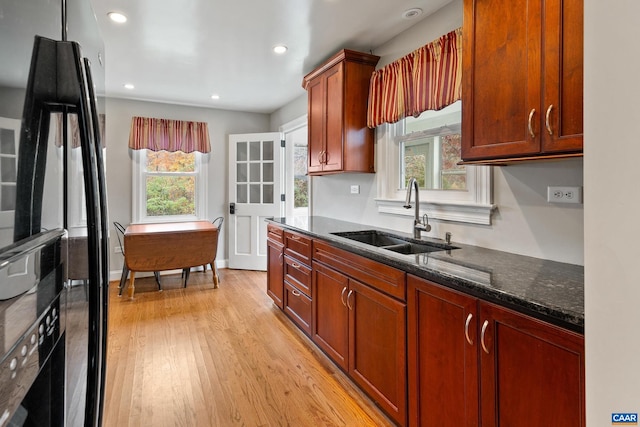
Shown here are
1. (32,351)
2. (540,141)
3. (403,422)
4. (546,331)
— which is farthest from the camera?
(403,422)

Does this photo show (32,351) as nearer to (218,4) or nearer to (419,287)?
(419,287)

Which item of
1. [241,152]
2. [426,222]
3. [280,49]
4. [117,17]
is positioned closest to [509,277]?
[426,222]

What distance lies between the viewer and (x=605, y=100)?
0.48m

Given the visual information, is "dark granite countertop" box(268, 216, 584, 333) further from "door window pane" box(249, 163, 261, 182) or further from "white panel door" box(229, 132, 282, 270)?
"door window pane" box(249, 163, 261, 182)

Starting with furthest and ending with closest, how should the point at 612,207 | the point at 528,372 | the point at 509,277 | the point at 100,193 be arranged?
1. the point at 509,277
2. the point at 528,372
3. the point at 100,193
4. the point at 612,207

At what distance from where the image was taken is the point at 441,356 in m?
1.46

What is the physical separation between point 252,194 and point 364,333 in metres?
3.63

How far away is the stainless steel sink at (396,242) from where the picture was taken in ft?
7.22

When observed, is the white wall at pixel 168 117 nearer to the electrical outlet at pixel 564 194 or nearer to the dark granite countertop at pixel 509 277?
the dark granite countertop at pixel 509 277

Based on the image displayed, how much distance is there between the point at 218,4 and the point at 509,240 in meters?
2.39

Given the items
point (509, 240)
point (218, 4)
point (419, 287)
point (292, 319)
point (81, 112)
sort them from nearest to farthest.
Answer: point (81, 112), point (419, 287), point (509, 240), point (218, 4), point (292, 319)

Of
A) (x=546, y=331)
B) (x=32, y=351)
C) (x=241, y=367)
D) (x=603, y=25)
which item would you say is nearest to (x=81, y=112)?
(x=32, y=351)

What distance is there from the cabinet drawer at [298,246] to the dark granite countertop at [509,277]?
0.68 m

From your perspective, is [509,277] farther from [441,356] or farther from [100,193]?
[100,193]
